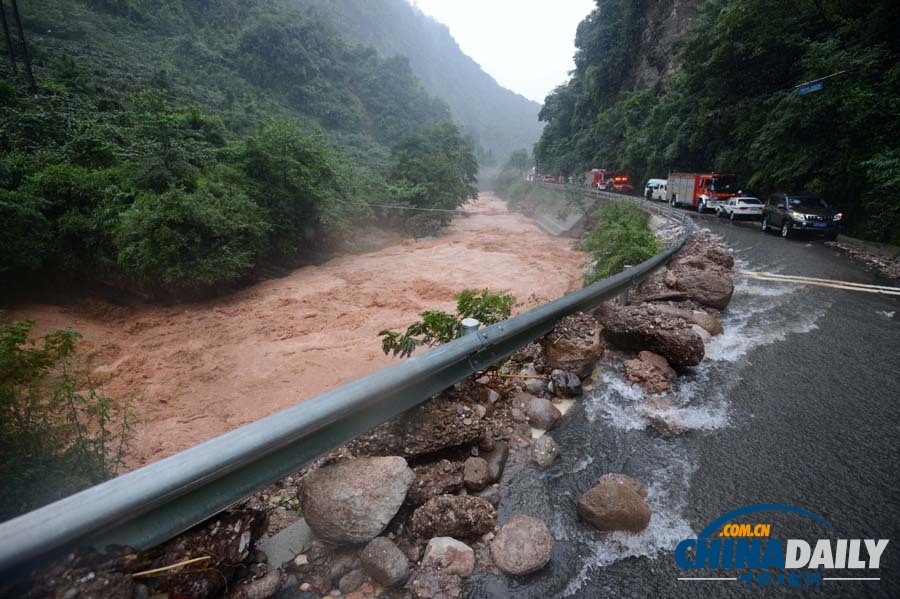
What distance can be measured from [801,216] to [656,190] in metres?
19.4

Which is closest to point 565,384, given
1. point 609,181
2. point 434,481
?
point 434,481

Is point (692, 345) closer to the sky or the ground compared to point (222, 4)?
closer to the ground

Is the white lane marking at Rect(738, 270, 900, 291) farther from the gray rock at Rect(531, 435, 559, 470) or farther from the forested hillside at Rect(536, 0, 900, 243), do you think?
the gray rock at Rect(531, 435, 559, 470)

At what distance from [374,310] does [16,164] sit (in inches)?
493

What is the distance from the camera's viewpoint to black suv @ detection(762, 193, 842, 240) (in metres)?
12.8

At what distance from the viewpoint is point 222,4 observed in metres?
70.2

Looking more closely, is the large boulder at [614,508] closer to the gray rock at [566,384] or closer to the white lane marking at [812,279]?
the gray rock at [566,384]

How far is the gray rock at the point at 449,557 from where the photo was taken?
5.66 feet

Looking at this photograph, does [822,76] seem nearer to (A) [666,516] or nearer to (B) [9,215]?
(A) [666,516]

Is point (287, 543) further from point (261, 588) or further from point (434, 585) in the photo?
point (434, 585)

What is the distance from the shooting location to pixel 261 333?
12.3 metres

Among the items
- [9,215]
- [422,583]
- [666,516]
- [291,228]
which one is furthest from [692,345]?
[291,228]

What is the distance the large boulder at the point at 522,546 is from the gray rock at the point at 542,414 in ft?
3.03

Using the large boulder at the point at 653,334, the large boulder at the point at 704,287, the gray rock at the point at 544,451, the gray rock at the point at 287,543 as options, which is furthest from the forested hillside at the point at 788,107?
the gray rock at the point at 287,543
